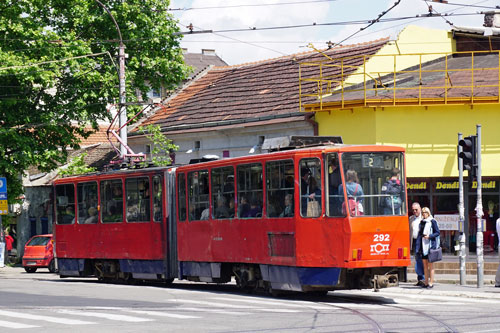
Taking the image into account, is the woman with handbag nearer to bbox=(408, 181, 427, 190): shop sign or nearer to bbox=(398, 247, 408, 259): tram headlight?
bbox=(398, 247, 408, 259): tram headlight

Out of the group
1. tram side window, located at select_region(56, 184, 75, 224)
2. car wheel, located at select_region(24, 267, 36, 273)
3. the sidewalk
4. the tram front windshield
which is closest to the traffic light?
the sidewalk

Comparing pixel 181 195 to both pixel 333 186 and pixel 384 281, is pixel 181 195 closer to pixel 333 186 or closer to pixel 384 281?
pixel 333 186

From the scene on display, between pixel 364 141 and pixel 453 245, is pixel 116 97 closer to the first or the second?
pixel 364 141

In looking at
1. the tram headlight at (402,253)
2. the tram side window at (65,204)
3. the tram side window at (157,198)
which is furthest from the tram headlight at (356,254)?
the tram side window at (65,204)

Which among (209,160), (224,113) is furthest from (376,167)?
(224,113)

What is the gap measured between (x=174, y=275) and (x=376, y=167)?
7232 mm

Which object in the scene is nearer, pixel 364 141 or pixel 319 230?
pixel 319 230

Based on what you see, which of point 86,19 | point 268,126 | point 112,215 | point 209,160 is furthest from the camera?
point 86,19

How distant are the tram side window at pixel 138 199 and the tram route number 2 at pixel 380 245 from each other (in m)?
7.99

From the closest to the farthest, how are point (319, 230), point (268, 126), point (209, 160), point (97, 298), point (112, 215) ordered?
point (319, 230) → point (97, 298) → point (209, 160) → point (112, 215) → point (268, 126)

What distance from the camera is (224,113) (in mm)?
38281

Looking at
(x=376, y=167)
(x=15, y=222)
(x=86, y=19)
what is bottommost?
(x=15, y=222)

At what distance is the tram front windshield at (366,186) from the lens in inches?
765

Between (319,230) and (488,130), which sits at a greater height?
(488,130)
